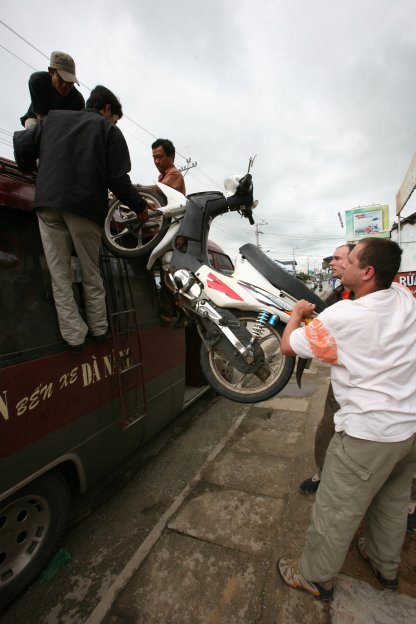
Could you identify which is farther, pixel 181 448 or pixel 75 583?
pixel 181 448

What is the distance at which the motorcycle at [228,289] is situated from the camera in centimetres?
228

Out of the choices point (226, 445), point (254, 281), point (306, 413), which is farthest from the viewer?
point (306, 413)

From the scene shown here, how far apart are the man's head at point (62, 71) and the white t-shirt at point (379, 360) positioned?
2.43 m

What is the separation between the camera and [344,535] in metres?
1.53

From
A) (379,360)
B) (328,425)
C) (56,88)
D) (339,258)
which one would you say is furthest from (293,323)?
(56,88)

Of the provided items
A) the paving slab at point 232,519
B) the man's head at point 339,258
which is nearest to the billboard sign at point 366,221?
the man's head at point 339,258

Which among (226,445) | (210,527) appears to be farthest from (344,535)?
(226,445)

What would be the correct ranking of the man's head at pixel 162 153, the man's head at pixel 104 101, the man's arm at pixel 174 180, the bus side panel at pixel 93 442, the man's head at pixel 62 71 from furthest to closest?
the man's head at pixel 162 153
the man's arm at pixel 174 180
the man's head at pixel 104 101
the man's head at pixel 62 71
the bus side panel at pixel 93 442

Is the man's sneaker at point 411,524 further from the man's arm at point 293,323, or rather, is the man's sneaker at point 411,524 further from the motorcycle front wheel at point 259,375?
the man's arm at point 293,323

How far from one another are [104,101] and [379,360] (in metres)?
2.69

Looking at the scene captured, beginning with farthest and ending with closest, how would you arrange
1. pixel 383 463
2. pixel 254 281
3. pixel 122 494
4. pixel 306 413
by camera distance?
pixel 306 413
pixel 122 494
pixel 254 281
pixel 383 463

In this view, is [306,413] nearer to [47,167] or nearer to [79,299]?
[79,299]

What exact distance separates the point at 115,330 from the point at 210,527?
1.58 m

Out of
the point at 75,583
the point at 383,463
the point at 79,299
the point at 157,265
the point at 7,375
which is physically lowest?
the point at 75,583
